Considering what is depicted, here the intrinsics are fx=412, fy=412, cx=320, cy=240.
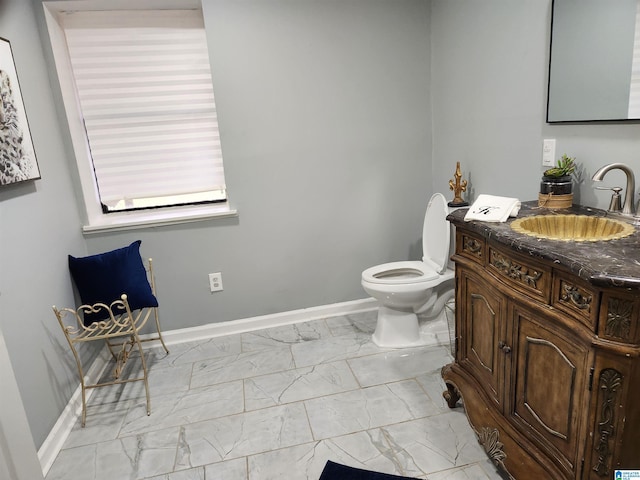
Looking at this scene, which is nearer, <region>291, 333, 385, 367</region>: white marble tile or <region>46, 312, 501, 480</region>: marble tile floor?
<region>46, 312, 501, 480</region>: marble tile floor

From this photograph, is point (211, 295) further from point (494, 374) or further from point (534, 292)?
point (534, 292)

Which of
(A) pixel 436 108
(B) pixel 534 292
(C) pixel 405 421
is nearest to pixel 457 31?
(A) pixel 436 108

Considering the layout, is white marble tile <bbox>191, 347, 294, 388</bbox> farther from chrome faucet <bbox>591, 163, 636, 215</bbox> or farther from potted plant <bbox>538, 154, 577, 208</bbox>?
chrome faucet <bbox>591, 163, 636, 215</bbox>

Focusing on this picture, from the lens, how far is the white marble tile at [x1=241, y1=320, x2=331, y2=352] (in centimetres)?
270

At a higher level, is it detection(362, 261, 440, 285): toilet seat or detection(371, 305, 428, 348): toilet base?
detection(362, 261, 440, 285): toilet seat

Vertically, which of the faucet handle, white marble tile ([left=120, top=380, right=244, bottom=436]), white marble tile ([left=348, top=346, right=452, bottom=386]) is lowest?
white marble tile ([left=120, top=380, right=244, bottom=436])

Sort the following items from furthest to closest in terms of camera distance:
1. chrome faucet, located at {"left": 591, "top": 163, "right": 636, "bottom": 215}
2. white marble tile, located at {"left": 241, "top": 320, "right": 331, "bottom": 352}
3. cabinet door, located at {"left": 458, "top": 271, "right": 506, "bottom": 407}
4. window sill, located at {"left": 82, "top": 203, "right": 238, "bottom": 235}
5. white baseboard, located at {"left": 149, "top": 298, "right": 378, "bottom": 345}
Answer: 1. white baseboard, located at {"left": 149, "top": 298, "right": 378, "bottom": 345}
2. white marble tile, located at {"left": 241, "top": 320, "right": 331, "bottom": 352}
3. window sill, located at {"left": 82, "top": 203, "right": 238, "bottom": 235}
4. cabinet door, located at {"left": 458, "top": 271, "right": 506, "bottom": 407}
5. chrome faucet, located at {"left": 591, "top": 163, "right": 636, "bottom": 215}

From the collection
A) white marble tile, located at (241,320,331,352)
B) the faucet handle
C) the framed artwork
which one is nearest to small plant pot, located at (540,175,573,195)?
the faucet handle

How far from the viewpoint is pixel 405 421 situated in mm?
1913

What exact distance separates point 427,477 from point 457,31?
2307 millimetres

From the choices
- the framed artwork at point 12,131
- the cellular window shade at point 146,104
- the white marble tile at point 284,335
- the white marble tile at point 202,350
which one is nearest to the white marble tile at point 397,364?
the white marble tile at point 284,335

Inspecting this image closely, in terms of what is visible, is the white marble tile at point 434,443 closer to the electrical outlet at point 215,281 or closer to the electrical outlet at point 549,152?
the electrical outlet at point 549,152

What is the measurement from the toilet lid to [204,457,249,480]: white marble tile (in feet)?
4.78

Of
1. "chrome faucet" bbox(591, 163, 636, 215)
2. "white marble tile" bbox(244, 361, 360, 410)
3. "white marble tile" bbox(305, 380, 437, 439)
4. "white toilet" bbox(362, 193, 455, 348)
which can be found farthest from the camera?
"white toilet" bbox(362, 193, 455, 348)
